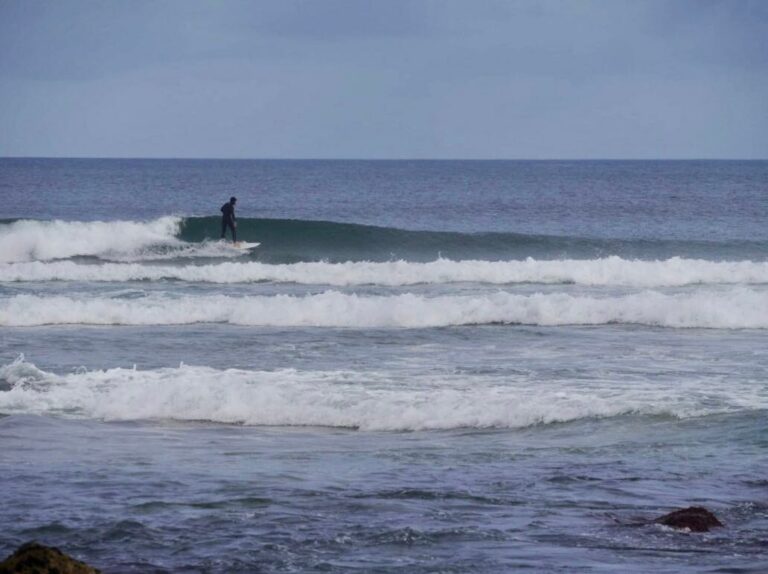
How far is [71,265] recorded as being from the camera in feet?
102

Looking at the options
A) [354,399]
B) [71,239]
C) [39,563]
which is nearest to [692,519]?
[39,563]

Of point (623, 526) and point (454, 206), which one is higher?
point (454, 206)

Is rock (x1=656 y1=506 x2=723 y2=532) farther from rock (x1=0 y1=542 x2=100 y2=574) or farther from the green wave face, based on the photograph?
the green wave face

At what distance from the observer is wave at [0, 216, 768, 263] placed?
35.2 meters

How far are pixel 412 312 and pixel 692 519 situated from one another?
45.4 feet

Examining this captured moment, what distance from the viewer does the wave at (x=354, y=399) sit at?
13555 millimetres

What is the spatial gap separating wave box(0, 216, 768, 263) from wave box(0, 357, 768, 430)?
64.3 ft

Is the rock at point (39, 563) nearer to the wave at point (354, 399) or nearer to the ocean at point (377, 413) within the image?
the ocean at point (377, 413)

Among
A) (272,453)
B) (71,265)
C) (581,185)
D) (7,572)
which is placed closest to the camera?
(7,572)

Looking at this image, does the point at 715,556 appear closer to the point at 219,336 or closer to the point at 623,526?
the point at 623,526

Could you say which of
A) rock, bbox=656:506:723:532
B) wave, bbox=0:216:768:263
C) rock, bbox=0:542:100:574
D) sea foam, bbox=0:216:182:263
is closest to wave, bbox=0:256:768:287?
sea foam, bbox=0:216:182:263

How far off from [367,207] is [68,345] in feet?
144

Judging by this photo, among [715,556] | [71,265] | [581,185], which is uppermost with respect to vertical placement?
[581,185]

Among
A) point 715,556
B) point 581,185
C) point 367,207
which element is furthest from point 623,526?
point 581,185
